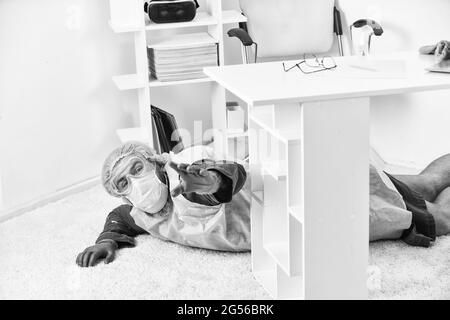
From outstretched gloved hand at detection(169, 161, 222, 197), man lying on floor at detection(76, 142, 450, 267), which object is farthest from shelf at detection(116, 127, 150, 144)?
outstretched gloved hand at detection(169, 161, 222, 197)

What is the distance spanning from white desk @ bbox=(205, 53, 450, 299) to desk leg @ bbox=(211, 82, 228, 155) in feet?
4.66

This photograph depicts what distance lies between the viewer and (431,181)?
132 inches

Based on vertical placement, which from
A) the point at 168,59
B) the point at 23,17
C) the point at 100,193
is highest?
the point at 23,17

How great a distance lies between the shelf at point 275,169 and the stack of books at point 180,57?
139 cm

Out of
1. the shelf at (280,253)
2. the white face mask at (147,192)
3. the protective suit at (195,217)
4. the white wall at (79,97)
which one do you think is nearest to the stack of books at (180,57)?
the white wall at (79,97)

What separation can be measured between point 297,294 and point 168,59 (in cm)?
163

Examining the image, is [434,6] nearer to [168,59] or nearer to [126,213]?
[168,59]

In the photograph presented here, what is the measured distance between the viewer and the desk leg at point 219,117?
420cm

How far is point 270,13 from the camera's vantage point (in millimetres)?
4125

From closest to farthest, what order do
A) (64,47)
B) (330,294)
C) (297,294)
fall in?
(330,294)
(297,294)
(64,47)

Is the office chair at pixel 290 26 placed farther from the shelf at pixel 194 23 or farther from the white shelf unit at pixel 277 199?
the white shelf unit at pixel 277 199

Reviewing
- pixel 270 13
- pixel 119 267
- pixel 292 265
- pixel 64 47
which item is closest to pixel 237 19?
pixel 270 13

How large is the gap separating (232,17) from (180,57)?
343mm

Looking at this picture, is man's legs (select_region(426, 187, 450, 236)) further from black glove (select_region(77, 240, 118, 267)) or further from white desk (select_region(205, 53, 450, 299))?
black glove (select_region(77, 240, 118, 267))
